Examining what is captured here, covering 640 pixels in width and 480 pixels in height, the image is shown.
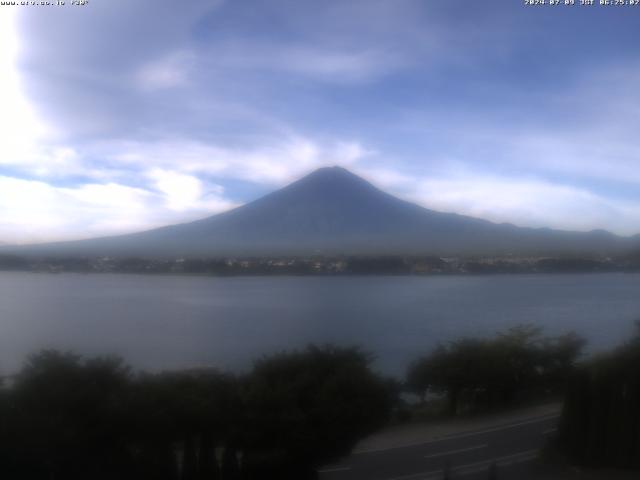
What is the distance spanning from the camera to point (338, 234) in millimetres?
6566

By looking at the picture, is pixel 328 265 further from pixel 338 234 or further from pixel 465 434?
pixel 465 434

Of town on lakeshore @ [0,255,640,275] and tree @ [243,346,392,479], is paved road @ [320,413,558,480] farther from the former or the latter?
town on lakeshore @ [0,255,640,275]

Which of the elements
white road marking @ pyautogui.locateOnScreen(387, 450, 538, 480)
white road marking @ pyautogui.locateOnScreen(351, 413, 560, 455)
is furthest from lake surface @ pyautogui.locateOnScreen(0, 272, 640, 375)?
white road marking @ pyautogui.locateOnScreen(387, 450, 538, 480)

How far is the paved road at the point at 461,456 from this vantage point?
4680 mm

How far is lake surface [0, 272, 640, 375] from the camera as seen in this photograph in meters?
4.99

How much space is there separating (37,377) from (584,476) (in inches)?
164

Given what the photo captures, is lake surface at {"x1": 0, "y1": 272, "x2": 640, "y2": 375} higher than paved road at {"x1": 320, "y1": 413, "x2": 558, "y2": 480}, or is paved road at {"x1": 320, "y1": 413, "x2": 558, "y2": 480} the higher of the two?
lake surface at {"x1": 0, "y1": 272, "x2": 640, "y2": 375}

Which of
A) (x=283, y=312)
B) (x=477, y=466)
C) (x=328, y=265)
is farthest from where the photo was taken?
(x=328, y=265)

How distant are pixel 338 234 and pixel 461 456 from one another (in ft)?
8.72

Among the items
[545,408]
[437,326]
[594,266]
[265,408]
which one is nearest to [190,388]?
[265,408]

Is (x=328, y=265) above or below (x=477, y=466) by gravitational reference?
above

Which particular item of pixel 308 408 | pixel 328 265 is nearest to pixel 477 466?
pixel 308 408

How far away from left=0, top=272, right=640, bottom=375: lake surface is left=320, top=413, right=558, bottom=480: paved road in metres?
0.67

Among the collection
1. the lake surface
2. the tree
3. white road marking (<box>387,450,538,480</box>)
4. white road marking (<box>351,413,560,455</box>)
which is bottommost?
white road marking (<box>387,450,538,480</box>)
